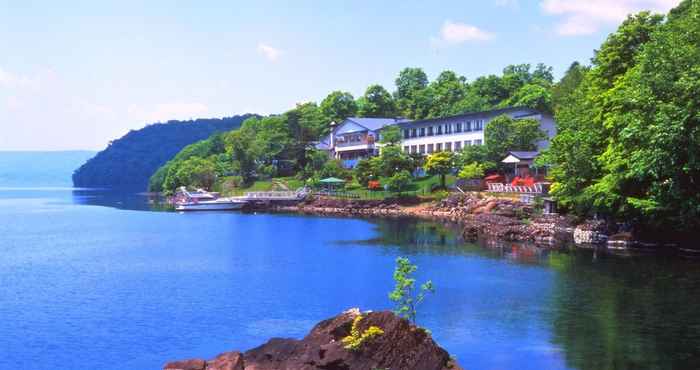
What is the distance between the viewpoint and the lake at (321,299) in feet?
75.9

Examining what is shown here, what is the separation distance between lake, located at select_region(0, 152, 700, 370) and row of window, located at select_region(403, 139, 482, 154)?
3701 centimetres

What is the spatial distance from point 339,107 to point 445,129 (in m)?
37.5

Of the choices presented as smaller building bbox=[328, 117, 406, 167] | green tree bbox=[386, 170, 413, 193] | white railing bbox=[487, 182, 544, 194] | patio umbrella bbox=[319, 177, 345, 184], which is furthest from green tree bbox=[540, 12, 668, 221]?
smaller building bbox=[328, 117, 406, 167]

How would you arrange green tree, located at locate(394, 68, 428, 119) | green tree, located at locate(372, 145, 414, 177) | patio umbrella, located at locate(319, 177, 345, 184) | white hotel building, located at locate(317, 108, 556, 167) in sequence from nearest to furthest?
white hotel building, located at locate(317, 108, 556, 167) < green tree, located at locate(372, 145, 414, 177) < patio umbrella, located at locate(319, 177, 345, 184) < green tree, located at locate(394, 68, 428, 119)

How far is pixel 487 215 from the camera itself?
218 feet

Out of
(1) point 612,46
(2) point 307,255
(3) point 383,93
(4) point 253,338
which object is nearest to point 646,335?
(4) point 253,338

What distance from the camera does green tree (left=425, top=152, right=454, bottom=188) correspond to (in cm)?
8388

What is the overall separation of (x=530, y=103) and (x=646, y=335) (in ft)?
226

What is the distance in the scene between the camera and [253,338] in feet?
81.2

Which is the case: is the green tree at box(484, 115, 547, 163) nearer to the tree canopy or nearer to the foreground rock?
the tree canopy

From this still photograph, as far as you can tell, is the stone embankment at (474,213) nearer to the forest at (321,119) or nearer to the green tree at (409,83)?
the forest at (321,119)

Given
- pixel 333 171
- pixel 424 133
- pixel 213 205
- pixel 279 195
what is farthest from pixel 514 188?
pixel 213 205

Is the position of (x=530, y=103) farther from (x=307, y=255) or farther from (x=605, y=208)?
(x=307, y=255)

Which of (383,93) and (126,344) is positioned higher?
(383,93)
